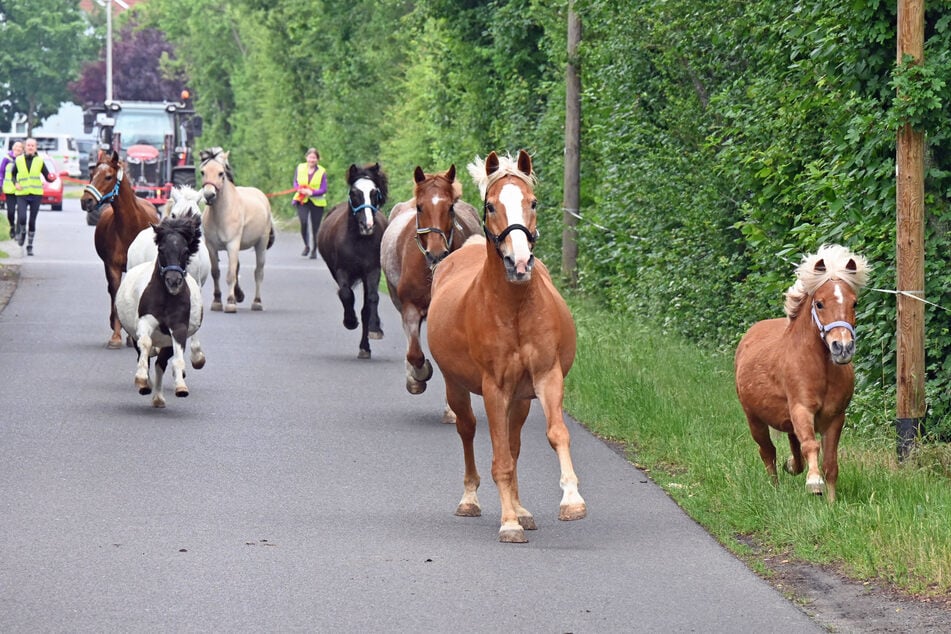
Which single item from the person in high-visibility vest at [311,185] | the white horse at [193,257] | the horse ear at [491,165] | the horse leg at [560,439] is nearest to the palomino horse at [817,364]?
the horse leg at [560,439]

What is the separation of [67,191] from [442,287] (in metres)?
71.6

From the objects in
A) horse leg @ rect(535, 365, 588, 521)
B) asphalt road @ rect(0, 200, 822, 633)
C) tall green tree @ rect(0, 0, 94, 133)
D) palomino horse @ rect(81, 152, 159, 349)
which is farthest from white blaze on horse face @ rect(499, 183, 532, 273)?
tall green tree @ rect(0, 0, 94, 133)

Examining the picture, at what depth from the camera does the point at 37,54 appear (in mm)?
107375

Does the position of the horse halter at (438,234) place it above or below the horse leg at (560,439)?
above

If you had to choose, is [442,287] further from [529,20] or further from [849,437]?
[529,20]

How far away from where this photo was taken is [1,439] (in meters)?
12.7

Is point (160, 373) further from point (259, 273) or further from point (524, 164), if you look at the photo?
point (259, 273)

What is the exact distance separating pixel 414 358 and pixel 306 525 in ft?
12.9

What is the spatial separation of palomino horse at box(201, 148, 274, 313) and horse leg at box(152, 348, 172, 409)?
29.1ft

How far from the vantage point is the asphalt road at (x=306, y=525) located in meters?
7.73

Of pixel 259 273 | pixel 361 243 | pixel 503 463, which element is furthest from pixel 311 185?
pixel 503 463

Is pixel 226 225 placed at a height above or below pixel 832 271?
below

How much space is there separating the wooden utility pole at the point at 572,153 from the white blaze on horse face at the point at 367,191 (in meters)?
4.82

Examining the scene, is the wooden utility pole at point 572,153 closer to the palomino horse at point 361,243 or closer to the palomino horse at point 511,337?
the palomino horse at point 361,243
